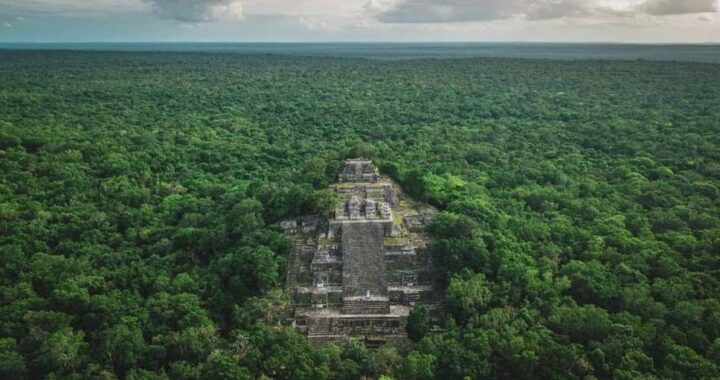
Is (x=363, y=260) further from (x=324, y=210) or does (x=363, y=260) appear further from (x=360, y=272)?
(x=324, y=210)

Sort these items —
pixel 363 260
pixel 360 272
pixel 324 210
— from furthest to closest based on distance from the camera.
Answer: pixel 324 210, pixel 363 260, pixel 360 272

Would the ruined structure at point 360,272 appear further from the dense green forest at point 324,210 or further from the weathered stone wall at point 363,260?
the dense green forest at point 324,210

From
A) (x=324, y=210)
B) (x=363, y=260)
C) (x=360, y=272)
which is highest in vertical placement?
(x=324, y=210)

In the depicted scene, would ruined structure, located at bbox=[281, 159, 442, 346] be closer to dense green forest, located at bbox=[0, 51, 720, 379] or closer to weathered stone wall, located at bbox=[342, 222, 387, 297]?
weathered stone wall, located at bbox=[342, 222, 387, 297]

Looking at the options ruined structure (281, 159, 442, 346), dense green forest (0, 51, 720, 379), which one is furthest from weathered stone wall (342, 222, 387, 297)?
dense green forest (0, 51, 720, 379)

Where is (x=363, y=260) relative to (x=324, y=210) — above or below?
below

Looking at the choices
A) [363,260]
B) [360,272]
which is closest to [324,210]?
[363,260]

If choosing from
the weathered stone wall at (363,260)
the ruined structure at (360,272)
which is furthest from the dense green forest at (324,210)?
the weathered stone wall at (363,260)
